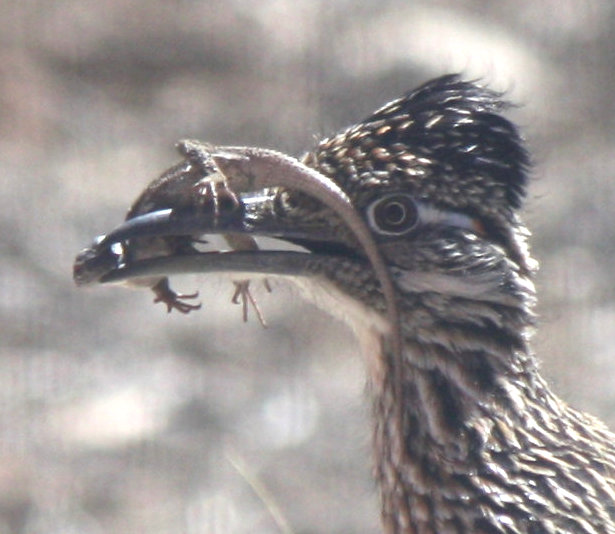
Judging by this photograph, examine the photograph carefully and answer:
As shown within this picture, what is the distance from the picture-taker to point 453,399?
16.0 ft

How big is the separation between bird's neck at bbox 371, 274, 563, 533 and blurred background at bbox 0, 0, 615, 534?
270cm

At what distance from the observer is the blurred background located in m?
8.64

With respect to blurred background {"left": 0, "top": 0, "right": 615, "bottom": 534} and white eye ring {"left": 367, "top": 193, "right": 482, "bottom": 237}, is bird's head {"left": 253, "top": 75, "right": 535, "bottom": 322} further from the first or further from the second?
blurred background {"left": 0, "top": 0, "right": 615, "bottom": 534}

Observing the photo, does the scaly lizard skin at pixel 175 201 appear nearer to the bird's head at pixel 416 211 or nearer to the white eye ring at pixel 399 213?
the bird's head at pixel 416 211

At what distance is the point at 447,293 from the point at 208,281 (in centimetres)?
299

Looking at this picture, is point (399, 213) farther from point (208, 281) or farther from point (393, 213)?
point (208, 281)

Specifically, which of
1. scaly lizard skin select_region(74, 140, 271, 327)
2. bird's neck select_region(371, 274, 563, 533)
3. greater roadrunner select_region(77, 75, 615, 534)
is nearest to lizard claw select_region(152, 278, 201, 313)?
scaly lizard skin select_region(74, 140, 271, 327)

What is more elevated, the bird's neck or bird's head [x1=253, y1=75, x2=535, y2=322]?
bird's head [x1=253, y1=75, x2=535, y2=322]

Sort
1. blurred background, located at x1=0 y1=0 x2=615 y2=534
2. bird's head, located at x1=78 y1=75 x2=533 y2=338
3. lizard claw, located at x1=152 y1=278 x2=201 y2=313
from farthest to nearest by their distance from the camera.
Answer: blurred background, located at x1=0 y1=0 x2=615 y2=534 < lizard claw, located at x1=152 y1=278 x2=201 y2=313 < bird's head, located at x1=78 y1=75 x2=533 y2=338

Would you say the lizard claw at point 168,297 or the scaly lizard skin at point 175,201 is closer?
the scaly lizard skin at point 175,201

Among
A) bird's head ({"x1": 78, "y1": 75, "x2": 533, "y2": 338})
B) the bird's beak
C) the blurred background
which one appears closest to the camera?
the bird's beak

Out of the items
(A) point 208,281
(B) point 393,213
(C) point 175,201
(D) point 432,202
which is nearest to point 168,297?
(C) point 175,201

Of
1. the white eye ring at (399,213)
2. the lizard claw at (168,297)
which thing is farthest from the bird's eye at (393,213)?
the lizard claw at (168,297)

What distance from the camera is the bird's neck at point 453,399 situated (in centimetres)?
482
